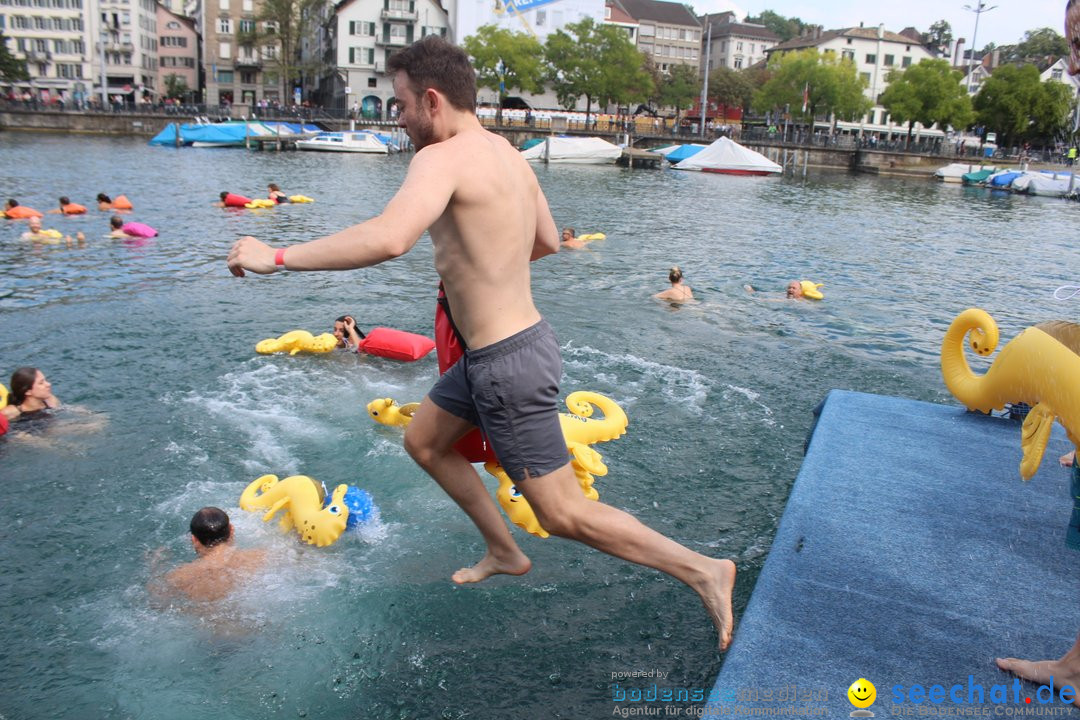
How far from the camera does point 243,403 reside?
351 inches

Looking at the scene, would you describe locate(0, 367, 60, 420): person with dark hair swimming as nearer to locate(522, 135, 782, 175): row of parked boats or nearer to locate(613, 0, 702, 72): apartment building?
locate(522, 135, 782, 175): row of parked boats

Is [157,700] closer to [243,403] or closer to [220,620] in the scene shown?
[220,620]

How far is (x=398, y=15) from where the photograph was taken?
289ft

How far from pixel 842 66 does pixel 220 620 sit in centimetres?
9082

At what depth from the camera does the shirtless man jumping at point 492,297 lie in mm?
3279

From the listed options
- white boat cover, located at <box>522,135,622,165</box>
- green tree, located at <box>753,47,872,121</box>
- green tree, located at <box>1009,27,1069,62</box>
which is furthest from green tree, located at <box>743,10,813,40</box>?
white boat cover, located at <box>522,135,622,165</box>

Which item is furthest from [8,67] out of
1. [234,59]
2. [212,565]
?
[212,565]

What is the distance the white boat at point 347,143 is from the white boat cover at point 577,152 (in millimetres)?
10754

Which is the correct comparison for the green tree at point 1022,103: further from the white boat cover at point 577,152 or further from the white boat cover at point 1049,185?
the white boat cover at point 577,152

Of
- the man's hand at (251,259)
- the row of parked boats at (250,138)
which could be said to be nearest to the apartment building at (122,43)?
the row of parked boats at (250,138)

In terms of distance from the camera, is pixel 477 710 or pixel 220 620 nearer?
pixel 477 710

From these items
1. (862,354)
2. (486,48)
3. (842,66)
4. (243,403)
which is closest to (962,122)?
(842,66)

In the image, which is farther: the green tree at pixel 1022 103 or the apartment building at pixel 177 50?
the apartment building at pixel 177 50

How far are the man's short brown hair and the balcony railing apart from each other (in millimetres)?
92399
